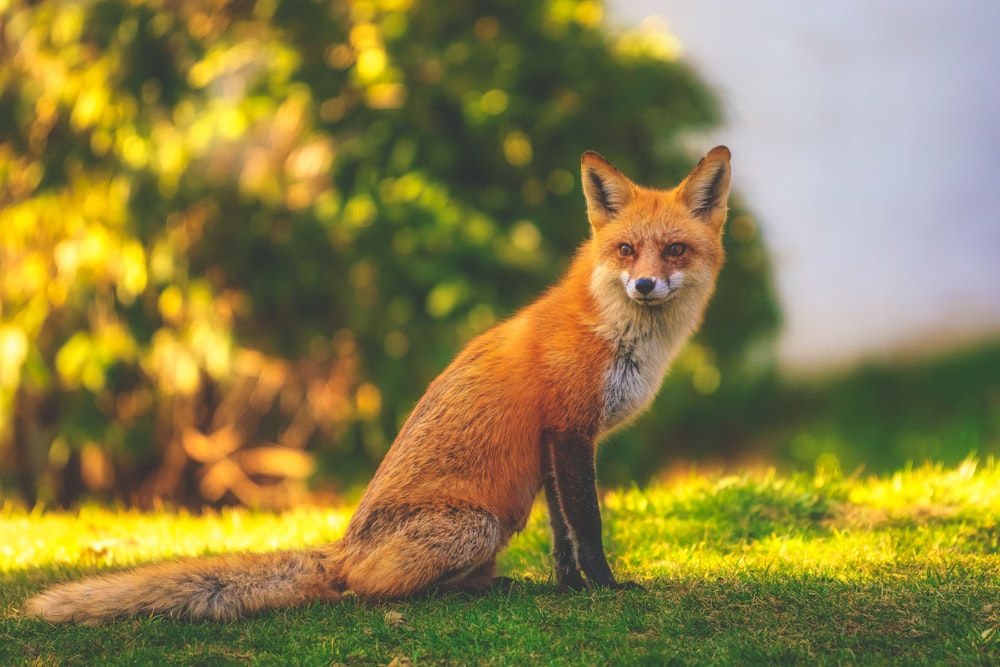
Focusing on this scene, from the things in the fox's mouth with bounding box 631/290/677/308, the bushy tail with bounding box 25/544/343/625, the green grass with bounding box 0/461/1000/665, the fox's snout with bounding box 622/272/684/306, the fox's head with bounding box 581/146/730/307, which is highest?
the fox's head with bounding box 581/146/730/307

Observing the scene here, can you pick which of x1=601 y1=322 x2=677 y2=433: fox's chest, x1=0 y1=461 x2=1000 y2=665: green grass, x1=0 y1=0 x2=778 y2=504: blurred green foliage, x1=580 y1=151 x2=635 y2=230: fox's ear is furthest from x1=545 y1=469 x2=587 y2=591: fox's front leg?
x1=0 y1=0 x2=778 y2=504: blurred green foliage

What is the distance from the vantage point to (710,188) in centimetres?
469

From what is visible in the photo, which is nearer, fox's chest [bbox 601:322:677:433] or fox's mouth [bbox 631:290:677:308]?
fox's mouth [bbox 631:290:677:308]

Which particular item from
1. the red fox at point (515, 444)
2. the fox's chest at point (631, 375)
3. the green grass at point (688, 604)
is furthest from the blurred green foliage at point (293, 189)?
the fox's chest at point (631, 375)

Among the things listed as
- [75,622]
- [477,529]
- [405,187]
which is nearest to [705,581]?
[477,529]

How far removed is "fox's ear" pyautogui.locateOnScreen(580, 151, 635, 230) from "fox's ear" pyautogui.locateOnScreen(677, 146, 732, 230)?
0.28m

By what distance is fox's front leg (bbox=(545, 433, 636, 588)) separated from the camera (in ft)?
14.2

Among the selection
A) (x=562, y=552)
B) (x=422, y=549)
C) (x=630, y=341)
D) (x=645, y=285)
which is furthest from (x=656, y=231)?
(x=422, y=549)

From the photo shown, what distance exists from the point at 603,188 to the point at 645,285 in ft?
2.38

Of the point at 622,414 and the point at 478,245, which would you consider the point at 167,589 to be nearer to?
the point at 622,414

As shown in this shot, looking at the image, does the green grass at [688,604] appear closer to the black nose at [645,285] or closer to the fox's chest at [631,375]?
the fox's chest at [631,375]

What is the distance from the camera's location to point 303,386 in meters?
11.1

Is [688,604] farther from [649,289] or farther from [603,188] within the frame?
[603,188]

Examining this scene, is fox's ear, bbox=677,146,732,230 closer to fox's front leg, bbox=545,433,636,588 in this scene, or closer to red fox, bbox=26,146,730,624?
red fox, bbox=26,146,730,624
